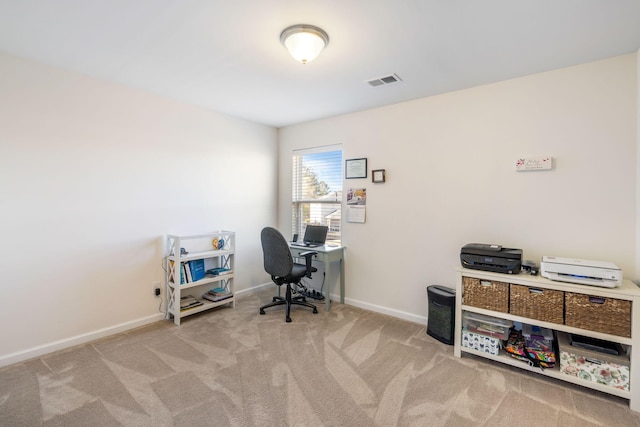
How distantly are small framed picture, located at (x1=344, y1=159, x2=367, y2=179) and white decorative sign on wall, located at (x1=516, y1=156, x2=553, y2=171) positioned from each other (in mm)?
1569

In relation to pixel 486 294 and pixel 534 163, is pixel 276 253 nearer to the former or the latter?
pixel 486 294

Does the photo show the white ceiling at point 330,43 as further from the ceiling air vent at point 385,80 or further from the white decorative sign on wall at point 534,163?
the white decorative sign on wall at point 534,163

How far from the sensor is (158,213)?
10.3ft

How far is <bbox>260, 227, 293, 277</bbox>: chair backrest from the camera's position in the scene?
309 cm

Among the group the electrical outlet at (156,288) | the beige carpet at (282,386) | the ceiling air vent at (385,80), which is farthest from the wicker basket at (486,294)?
the electrical outlet at (156,288)

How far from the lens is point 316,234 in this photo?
3.87 meters

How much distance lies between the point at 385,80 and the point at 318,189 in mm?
1834

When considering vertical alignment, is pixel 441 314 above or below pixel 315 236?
below

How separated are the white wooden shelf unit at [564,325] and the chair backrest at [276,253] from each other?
167 cm

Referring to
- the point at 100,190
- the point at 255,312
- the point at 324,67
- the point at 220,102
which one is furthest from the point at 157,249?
the point at 324,67

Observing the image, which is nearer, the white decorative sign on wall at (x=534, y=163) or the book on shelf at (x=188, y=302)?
the white decorative sign on wall at (x=534, y=163)

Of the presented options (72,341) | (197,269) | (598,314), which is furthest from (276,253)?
(598,314)

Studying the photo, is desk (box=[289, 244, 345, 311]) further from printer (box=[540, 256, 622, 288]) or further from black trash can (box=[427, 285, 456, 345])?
printer (box=[540, 256, 622, 288])

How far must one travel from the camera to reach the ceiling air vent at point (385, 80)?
259 centimetres
